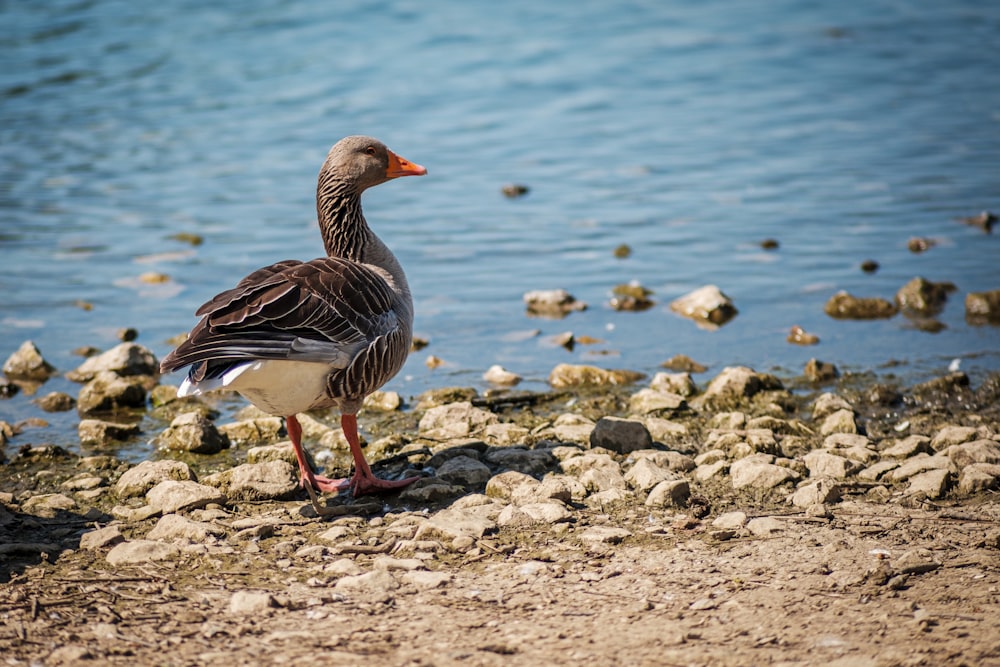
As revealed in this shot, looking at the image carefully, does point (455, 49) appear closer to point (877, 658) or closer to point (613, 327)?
point (613, 327)

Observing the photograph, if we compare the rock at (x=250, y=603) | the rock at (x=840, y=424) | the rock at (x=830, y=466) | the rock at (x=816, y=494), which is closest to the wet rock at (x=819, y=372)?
the rock at (x=840, y=424)

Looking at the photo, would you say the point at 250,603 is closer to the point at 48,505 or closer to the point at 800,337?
the point at 48,505

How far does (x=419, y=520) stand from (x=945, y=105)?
13.0m

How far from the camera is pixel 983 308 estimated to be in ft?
28.4

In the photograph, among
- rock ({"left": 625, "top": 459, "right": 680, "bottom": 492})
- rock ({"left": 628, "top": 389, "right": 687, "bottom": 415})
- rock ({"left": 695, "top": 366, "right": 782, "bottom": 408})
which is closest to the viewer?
rock ({"left": 625, "top": 459, "right": 680, "bottom": 492})

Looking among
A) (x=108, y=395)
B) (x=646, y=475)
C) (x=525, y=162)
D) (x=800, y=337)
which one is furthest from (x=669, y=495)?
(x=525, y=162)

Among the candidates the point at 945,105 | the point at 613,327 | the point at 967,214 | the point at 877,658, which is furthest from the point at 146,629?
the point at 945,105

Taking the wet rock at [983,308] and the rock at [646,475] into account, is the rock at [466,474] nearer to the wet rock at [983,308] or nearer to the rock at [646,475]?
the rock at [646,475]

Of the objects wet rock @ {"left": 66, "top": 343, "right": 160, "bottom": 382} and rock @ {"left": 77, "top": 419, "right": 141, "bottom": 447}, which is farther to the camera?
wet rock @ {"left": 66, "top": 343, "right": 160, "bottom": 382}

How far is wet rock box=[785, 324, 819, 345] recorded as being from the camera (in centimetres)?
837

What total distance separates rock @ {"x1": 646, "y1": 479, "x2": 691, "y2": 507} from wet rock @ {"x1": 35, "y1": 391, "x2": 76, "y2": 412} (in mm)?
4210

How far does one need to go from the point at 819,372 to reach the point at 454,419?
8.56ft

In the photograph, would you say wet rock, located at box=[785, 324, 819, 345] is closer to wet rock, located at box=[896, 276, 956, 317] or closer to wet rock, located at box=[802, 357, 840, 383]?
wet rock, located at box=[802, 357, 840, 383]

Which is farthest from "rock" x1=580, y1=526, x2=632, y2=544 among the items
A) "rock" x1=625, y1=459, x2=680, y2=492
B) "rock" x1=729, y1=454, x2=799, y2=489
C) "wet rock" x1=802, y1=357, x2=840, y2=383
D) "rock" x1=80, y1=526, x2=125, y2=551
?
"wet rock" x1=802, y1=357, x2=840, y2=383
